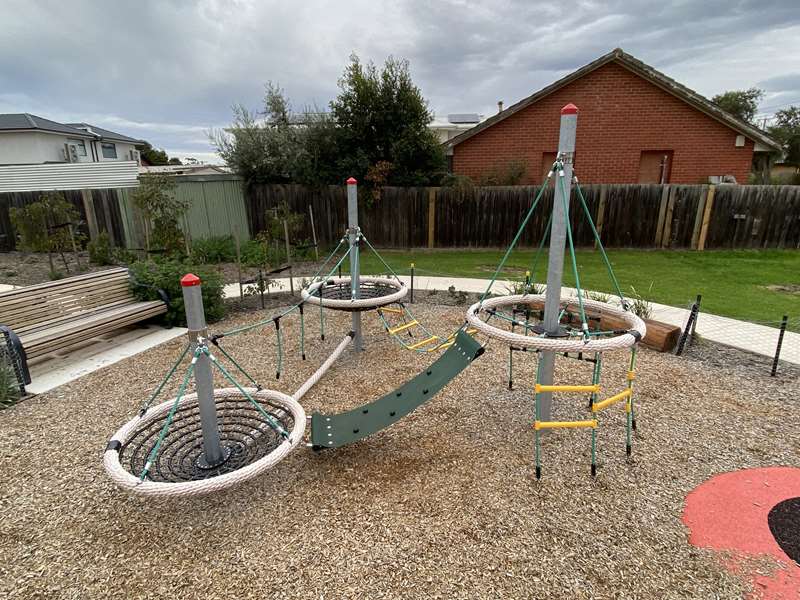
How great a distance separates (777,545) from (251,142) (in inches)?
557

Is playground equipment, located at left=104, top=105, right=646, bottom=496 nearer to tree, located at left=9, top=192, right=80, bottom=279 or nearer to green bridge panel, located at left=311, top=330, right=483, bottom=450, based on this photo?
green bridge panel, located at left=311, top=330, right=483, bottom=450

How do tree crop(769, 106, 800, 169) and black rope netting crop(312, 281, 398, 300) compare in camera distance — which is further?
tree crop(769, 106, 800, 169)

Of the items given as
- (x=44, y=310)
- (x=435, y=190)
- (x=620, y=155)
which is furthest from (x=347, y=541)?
(x=620, y=155)

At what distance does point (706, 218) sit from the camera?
41.5ft

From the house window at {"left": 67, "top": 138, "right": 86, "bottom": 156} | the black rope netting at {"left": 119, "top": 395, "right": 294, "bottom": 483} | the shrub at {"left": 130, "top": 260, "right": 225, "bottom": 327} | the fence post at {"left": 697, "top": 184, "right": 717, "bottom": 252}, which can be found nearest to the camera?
the black rope netting at {"left": 119, "top": 395, "right": 294, "bottom": 483}

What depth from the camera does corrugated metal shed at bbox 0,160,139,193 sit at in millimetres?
17672

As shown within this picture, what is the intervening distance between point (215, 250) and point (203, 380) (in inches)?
389

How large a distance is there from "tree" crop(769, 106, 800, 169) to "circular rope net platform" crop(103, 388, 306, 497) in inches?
1599

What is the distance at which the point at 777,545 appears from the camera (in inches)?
106

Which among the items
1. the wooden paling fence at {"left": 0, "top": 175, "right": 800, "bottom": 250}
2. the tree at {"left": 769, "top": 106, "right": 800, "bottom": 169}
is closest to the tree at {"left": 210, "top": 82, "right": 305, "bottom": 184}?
the wooden paling fence at {"left": 0, "top": 175, "right": 800, "bottom": 250}

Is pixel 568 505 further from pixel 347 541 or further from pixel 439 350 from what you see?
pixel 439 350

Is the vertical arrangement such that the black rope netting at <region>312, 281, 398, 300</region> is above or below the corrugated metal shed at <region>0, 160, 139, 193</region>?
below

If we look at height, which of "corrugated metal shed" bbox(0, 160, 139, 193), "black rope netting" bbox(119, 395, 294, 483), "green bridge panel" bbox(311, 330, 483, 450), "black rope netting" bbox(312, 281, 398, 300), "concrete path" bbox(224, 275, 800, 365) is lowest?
"concrete path" bbox(224, 275, 800, 365)

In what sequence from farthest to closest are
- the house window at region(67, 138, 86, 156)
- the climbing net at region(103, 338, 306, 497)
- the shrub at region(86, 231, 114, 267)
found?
the house window at region(67, 138, 86, 156) → the shrub at region(86, 231, 114, 267) → the climbing net at region(103, 338, 306, 497)
